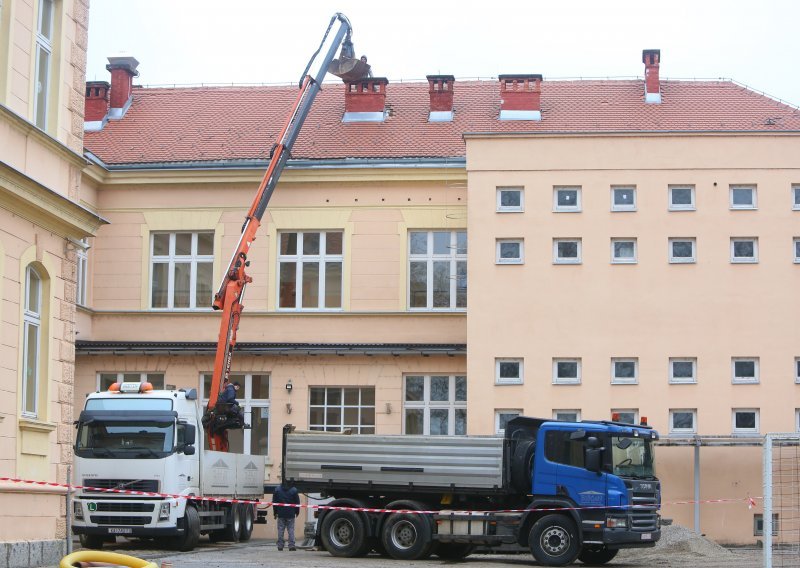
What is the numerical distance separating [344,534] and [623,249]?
10793 millimetres

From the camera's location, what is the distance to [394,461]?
24312 millimetres

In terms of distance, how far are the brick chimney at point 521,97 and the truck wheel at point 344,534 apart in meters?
14.7

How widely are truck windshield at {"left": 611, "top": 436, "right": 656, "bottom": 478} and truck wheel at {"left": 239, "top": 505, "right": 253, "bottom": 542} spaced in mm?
8851

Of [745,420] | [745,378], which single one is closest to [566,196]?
→ [745,378]

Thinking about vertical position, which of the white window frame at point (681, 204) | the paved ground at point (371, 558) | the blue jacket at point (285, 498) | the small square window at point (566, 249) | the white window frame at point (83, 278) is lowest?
the paved ground at point (371, 558)

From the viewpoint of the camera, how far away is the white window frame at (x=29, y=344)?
61.4 feet

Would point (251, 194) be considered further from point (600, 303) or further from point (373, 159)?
point (600, 303)

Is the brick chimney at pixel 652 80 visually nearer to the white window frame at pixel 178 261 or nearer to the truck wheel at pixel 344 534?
the white window frame at pixel 178 261

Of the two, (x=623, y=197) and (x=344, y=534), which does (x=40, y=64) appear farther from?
(x=623, y=197)

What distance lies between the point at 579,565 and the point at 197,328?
13.8m

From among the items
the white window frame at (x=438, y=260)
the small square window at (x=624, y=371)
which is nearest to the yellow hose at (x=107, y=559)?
the small square window at (x=624, y=371)

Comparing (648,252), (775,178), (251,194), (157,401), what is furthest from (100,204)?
(775,178)

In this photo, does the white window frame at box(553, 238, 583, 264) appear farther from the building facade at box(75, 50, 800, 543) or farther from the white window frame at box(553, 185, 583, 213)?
the white window frame at box(553, 185, 583, 213)

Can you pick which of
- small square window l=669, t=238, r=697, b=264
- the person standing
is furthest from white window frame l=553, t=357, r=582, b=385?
the person standing
